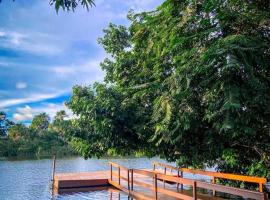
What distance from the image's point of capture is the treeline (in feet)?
195

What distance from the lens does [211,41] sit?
7188 mm

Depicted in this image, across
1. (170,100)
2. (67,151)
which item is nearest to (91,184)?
(170,100)

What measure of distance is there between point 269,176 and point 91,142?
20.3 feet

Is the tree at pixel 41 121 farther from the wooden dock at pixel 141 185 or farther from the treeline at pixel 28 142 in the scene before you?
the wooden dock at pixel 141 185

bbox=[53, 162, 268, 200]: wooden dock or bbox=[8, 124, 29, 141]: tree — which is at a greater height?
bbox=[8, 124, 29, 141]: tree

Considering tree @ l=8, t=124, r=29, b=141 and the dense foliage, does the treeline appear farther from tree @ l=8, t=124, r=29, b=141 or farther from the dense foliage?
the dense foliage

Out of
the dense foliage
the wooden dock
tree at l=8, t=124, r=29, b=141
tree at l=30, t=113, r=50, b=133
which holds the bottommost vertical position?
the wooden dock

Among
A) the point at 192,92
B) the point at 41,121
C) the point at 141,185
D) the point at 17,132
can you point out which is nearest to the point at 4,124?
the point at 17,132

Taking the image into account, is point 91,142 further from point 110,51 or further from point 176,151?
point 110,51

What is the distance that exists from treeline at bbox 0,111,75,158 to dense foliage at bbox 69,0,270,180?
155ft

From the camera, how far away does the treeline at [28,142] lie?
59344 mm

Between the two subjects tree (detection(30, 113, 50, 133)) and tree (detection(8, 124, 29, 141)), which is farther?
tree (detection(30, 113, 50, 133))

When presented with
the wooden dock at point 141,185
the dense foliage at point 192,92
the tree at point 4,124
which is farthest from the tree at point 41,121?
the dense foliage at point 192,92

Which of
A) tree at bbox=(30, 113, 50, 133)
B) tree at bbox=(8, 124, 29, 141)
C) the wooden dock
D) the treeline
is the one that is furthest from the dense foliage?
tree at bbox=(30, 113, 50, 133)
